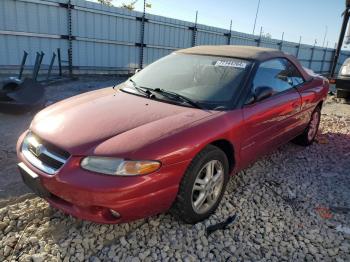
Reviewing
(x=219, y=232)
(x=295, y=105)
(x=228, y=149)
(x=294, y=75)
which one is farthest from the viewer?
(x=294, y=75)

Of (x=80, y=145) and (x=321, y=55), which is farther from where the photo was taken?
(x=321, y=55)

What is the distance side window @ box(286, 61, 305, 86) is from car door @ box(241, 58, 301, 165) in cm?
9

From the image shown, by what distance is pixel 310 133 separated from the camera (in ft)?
16.9

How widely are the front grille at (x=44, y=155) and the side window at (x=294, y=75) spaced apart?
308cm

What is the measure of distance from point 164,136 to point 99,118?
655 millimetres

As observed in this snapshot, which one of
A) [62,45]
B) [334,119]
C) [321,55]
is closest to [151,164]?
[334,119]

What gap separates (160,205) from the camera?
253cm

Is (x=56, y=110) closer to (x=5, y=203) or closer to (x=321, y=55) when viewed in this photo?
(x=5, y=203)

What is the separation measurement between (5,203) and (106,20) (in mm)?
8900

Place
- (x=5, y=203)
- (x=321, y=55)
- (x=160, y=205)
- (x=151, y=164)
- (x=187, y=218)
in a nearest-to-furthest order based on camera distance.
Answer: (x=151, y=164) → (x=160, y=205) → (x=187, y=218) → (x=5, y=203) → (x=321, y=55)

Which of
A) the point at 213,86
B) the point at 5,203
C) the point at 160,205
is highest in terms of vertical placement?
the point at 213,86

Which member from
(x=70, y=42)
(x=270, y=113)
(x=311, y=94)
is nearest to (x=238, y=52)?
(x=270, y=113)

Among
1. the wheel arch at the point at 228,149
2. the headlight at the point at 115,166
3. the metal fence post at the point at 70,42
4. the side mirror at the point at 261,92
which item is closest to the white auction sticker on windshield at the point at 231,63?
the side mirror at the point at 261,92

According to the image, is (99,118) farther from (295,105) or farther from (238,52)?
(295,105)
